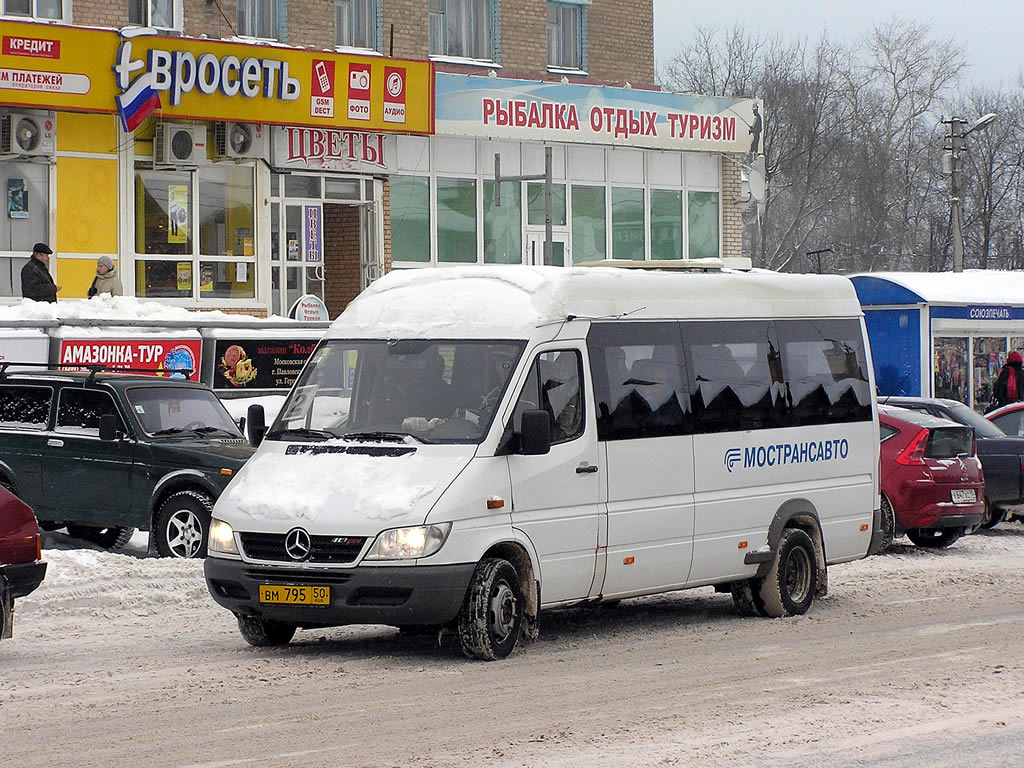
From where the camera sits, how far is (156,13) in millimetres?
29359

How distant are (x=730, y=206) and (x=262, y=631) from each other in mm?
26942

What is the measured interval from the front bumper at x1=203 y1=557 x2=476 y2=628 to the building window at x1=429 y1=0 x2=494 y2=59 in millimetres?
24007

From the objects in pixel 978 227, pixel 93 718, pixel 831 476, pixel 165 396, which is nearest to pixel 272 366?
pixel 165 396

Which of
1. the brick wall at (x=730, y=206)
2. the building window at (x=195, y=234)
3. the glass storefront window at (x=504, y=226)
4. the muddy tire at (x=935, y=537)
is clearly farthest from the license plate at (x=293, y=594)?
the brick wall at (x=730, y=206)

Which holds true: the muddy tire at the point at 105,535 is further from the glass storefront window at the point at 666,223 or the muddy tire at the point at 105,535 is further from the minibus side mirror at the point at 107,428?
the glass storefront window at the point at 666,223

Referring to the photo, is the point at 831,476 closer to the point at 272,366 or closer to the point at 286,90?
the point at 272,366

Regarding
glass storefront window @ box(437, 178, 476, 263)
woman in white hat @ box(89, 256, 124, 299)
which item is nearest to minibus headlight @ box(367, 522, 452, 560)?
woman in white hat @ box(89, 256, 124, 299)

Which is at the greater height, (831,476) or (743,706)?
(831,476)

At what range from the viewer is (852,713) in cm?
899

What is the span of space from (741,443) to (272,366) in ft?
37.8

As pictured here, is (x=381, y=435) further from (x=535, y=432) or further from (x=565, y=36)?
(x=565, y=36)

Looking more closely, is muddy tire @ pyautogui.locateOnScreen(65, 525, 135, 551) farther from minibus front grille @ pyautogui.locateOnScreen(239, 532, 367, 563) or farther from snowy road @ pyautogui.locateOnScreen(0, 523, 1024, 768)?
minibus front grille @ pyautogui.locateOnScreen(239, 532, 367, 563)

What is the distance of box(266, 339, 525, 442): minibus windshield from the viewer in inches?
432

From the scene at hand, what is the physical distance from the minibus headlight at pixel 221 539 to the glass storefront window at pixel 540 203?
76.9 ft
